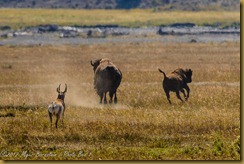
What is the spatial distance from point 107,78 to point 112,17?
→ 140063 mm

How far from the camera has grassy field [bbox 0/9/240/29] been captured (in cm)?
15125

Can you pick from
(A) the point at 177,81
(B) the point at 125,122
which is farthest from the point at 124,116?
(A) the point at 177,81

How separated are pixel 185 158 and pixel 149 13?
6376 inches

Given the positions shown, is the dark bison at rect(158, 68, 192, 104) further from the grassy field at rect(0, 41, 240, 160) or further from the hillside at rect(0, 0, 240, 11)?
the hillside at rect(0, 0, 240, 11)

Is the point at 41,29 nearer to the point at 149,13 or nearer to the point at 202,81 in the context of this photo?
the point at 149,13

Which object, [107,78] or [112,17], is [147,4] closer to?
[112,17]

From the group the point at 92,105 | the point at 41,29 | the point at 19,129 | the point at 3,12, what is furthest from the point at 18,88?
the point at 3,12

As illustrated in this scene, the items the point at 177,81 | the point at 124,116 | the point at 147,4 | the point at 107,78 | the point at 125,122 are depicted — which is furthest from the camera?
the point at 147,4

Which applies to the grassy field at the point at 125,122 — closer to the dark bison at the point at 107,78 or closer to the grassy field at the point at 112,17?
the dark bison at the point at 107,78

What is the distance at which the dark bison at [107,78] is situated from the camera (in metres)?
26.6

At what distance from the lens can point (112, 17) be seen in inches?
6540

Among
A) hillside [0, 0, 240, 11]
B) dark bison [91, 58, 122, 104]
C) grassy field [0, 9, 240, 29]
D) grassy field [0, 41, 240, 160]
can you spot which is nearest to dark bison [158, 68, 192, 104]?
grassy field [0, 41, 240, 160]

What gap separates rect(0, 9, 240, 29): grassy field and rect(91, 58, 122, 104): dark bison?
375 ft

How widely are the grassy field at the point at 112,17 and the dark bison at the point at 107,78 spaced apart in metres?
114
